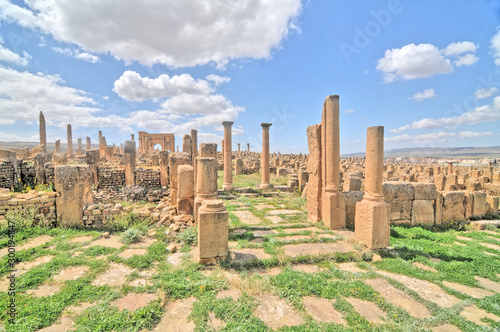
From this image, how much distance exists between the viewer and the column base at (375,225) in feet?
17.4

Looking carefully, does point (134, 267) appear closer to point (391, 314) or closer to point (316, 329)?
point (316, 329)

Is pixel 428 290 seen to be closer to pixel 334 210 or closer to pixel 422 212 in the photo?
pixel 334 210

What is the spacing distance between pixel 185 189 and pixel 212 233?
3144 millimetres

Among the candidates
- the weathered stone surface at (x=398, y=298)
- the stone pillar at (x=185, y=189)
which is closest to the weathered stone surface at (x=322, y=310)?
the weathered stone surface at (x=398, y=298)

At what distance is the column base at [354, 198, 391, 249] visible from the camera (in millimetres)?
5293

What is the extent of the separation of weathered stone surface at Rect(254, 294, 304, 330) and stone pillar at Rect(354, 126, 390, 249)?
3.06 meters

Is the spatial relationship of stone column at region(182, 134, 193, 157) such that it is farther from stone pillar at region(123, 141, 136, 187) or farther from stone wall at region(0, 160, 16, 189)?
stone wall at region(0, 160, 16, 189)

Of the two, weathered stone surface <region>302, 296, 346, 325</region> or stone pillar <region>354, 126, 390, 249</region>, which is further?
stone pillar <region>354, 126, 390, 249</region>

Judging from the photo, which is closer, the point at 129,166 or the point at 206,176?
the point at 206,176

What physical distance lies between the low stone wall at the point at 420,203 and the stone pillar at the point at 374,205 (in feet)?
5.19

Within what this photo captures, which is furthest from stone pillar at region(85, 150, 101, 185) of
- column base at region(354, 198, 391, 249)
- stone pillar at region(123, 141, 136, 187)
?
column base at region(354, 198, 391, 249)

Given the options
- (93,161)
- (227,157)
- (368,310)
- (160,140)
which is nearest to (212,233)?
(368,310)

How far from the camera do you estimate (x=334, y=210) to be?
6746 millimetres

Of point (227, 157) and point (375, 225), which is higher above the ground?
point (227, 157)
